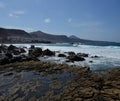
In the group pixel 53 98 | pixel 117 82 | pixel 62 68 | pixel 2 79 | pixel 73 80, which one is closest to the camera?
pixel 53 98

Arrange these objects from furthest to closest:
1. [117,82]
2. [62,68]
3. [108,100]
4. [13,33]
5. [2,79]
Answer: [13,33] → [62,68] → [2,79] → [117,82] → [108,100]

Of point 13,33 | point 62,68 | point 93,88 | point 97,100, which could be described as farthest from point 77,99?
point 13,33

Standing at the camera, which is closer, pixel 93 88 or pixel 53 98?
pixel 53 98

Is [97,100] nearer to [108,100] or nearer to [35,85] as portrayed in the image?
[108,100]

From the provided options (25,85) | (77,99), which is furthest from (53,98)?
(25,85)

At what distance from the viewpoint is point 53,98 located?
11883 mm

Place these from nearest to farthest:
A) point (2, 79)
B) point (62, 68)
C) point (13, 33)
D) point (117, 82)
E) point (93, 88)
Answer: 1. point (93, 88)
2. point (117, 82)
3. point (2, 79)
4. point (62, 68)
5. point (13, 33)

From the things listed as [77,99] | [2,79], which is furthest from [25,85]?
[77,99]

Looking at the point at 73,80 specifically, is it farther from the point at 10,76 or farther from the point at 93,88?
the point at 10,76

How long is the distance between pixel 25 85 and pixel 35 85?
76cm

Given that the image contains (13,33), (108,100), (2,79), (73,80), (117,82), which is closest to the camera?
(108,100)

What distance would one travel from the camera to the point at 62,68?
21359mm

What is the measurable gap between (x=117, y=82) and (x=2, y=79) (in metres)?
9.59

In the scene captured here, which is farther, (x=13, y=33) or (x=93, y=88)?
(x=13, y=33)
